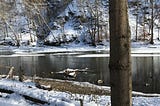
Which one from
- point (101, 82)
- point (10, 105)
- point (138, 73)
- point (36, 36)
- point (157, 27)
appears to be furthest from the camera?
point (36, 36)

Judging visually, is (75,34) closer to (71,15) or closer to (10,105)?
(71,15)

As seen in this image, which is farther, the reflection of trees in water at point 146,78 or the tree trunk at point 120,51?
the reflection of trees in water at point 146,78

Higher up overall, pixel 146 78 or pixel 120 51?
pixel 120 51

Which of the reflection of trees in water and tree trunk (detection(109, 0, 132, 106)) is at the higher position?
tree trunk (detection(109, 0, 132, 106))

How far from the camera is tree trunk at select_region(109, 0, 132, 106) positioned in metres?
4.84

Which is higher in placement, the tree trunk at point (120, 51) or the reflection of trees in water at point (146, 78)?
the tree trunk at point (120, 51)

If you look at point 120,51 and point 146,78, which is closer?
point 120,51

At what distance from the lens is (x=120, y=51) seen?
4859 millimetres

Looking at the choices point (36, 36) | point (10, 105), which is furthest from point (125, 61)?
point (36, 36)

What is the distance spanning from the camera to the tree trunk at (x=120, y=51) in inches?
190

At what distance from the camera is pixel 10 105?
40.3 feet

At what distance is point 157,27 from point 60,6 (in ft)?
114

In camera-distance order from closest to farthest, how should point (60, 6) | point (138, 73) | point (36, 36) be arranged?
point (138, 73) < point (36, 36) < point (60, 6)

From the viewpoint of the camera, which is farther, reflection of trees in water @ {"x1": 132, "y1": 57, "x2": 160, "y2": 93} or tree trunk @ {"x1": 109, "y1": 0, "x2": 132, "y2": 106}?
reflection of trees in water @ {"x1": 132, "y1": 57, "x2": 160, "y2": 93}
